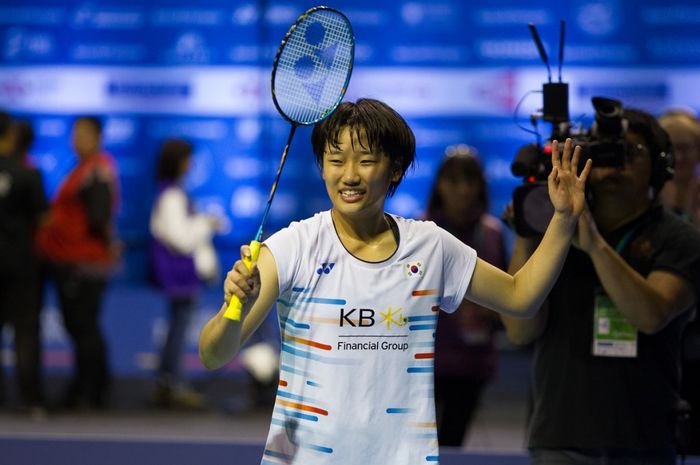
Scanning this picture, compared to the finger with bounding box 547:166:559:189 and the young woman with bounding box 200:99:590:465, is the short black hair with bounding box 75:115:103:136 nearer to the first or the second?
the young woman with bounding box 200:99:590:465

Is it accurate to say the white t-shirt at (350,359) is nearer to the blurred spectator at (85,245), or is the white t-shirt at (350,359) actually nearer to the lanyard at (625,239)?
the lanyard at (625,239)

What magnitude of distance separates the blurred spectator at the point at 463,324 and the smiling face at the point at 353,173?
218cm

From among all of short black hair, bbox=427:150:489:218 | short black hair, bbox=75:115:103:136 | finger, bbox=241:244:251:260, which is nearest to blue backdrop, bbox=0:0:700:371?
short black hair, bbox=75:115:103:136

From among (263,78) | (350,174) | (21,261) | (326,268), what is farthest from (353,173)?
(263,78)

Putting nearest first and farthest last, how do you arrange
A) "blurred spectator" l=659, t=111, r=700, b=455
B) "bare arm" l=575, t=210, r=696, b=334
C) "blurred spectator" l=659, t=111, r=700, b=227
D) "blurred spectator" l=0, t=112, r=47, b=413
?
1. "bare arm" l=575, t=210, r=696, b=334
2. "blurred spectator" l=659, t=111, r=700, b=455
3. "blurred spectator" l=659, t=111, r=700, b=227
4. "blurred spectator" l=0, t=112, r=47, b=413

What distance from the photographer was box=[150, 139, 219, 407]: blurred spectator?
24.1 ft

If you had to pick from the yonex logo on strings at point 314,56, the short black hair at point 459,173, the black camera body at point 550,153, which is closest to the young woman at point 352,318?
the yonex logo on strings at point 314,56

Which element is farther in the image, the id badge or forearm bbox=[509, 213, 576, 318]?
the id badge

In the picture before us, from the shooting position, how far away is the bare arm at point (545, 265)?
8.80ft

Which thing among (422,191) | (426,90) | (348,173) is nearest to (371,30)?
(426,90)

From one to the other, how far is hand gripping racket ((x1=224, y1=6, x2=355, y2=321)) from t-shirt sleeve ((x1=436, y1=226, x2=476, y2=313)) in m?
0.42

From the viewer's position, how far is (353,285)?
2561mm

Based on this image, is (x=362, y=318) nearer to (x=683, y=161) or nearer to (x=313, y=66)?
(x=313, y=66)

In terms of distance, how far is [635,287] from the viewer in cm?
302
